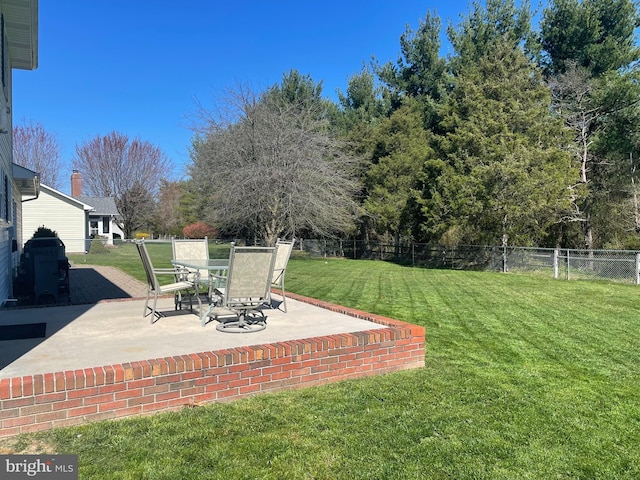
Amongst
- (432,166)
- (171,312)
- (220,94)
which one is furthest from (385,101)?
(171,312)

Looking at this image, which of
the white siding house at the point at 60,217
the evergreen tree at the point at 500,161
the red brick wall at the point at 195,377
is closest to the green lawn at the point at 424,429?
the red brick wall at the point at 195,377

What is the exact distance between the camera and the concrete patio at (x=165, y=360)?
3.01 meters

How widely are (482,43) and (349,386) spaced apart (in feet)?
85.8

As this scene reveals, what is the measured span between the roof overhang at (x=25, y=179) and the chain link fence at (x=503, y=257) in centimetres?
1555

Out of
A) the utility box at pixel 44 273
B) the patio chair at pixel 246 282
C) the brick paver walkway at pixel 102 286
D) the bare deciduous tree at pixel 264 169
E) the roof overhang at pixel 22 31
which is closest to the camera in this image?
the patio chair at pixel 246 282

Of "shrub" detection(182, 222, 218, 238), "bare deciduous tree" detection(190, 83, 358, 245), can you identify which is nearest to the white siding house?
"shrub" detection(182, 222, 218, 238)

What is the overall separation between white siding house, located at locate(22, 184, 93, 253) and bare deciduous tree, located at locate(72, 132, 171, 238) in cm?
1695

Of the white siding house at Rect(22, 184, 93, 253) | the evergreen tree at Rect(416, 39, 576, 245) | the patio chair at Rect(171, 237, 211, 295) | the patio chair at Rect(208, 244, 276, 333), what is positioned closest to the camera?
the patio chair at Rect(208, 244, 276, 333)

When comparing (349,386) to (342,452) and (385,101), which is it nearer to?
(342,452)

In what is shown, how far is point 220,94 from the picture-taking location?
66.2 ft

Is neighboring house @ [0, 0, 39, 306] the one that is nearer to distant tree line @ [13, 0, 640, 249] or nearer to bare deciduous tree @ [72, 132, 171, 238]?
distant tree line @ [13, 0, 640, 249]

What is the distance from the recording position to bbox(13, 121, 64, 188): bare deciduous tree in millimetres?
40812

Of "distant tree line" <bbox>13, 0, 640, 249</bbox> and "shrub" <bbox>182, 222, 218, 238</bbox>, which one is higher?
"distant tree line" <bbox>13, 0, 640, 249</bbox>

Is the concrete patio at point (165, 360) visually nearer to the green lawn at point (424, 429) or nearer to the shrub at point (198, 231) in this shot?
the green lawn at point (424, 429)
